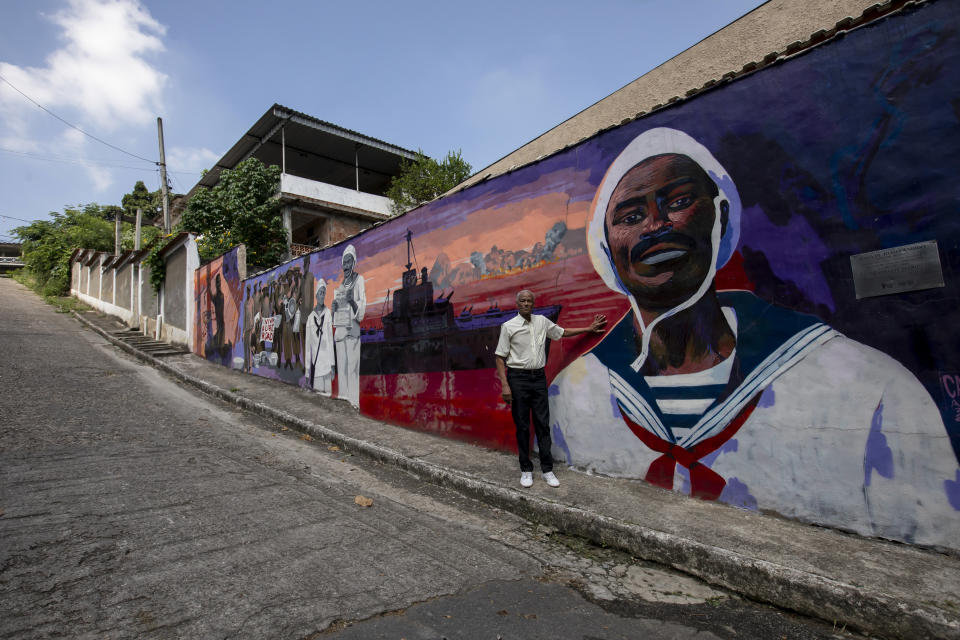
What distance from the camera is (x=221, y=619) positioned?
203 centimetres

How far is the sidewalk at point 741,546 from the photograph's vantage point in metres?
2.11

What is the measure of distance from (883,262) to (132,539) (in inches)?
186

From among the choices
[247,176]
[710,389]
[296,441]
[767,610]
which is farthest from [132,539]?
[247,176]

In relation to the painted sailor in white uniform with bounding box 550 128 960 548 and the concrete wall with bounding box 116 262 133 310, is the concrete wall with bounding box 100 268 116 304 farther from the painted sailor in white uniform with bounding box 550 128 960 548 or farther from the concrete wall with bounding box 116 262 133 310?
the painted sailor in white uniform with bounding box 550 128 960 548

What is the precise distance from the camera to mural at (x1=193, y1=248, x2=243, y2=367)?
11391 mm

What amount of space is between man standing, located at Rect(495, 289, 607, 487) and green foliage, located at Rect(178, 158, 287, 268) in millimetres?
13920

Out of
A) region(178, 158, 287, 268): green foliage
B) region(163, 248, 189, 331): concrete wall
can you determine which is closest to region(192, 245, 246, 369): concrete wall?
region(163, 248, 189, 331): concrete wall

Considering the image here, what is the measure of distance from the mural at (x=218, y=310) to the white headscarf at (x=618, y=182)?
9733mm

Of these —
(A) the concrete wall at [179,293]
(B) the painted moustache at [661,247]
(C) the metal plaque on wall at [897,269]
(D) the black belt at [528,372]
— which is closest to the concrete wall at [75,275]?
(A) the concrete wall at [179,293]

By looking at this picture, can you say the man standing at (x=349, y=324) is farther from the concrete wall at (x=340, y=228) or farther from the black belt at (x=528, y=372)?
the concrete wall at (x=340, y=228)

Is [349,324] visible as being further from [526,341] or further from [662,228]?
[662,228]

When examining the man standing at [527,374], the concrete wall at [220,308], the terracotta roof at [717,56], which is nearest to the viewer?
the man standing at [527,374]

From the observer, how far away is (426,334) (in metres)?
5.98

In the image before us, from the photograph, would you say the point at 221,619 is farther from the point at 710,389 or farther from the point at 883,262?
the point at 883,262
